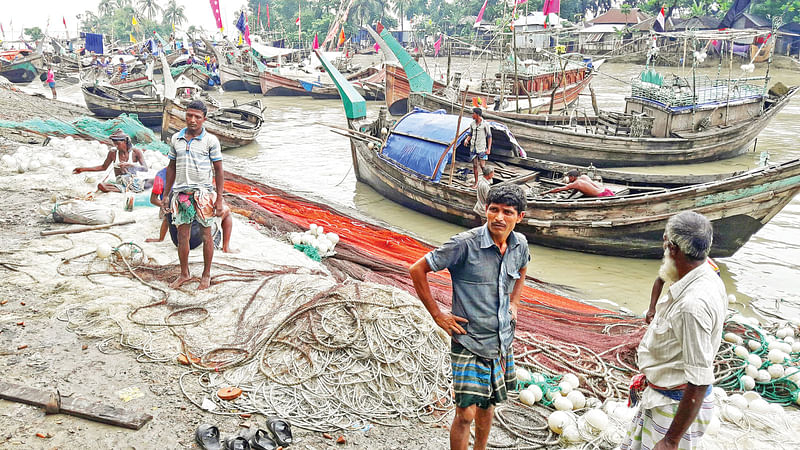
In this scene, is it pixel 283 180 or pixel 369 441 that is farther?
pixel 283 180

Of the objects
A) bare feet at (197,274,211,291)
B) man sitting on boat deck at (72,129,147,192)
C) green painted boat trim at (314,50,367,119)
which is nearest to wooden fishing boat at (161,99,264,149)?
green painted boat trim at (314,50,367,119)

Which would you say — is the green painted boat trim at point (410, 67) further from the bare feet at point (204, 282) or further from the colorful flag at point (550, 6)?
the bare feet at point (204, 282)

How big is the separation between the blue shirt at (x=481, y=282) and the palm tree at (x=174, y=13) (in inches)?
3792

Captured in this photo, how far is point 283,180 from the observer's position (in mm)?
14578

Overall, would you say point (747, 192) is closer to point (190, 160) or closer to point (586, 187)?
point (586, 187)

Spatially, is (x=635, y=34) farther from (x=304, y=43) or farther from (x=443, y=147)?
(x=443, y=147)

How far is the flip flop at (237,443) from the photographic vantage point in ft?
10.0

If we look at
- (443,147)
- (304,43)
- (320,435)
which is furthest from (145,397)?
(304,43)

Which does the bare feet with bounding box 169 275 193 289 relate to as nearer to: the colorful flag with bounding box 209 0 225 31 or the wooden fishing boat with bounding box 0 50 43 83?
the colorful flag with bounding box 209 0 225 31

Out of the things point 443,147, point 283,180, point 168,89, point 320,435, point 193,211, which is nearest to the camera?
point 320,435

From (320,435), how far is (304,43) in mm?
61343

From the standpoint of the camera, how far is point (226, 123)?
17.6 metres

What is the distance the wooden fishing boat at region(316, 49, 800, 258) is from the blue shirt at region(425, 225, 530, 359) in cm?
626

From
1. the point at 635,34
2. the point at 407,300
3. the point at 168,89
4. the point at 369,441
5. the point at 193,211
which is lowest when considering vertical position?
the point at 369,441
